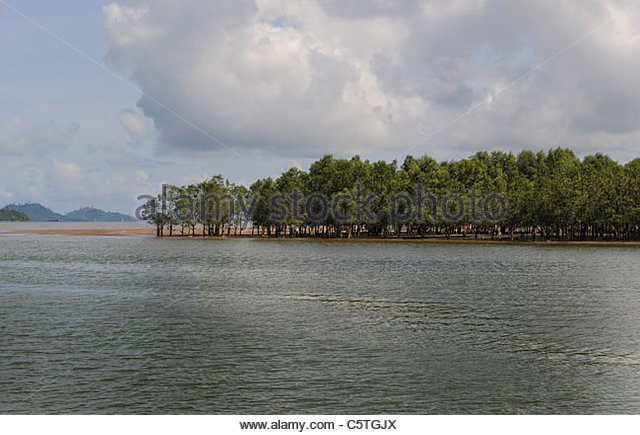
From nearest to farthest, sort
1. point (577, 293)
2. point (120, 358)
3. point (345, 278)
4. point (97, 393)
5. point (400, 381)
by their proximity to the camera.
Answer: point (97, 393), point (400, 381), point (120, 358), point (577, 293), point (345, 278)

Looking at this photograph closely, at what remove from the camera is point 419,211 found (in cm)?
18250

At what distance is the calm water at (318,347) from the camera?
24156mm

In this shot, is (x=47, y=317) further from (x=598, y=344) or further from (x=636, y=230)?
(x=636, y=230)

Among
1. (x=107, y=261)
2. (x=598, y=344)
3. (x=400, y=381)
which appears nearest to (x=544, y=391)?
(x=400, y=381)

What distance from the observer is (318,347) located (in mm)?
32781

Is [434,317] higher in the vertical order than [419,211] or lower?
lower

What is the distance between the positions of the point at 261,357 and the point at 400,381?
26.7 feet

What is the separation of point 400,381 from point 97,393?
13.8m

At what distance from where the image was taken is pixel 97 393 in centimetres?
2469

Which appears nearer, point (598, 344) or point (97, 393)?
point (97, 393)

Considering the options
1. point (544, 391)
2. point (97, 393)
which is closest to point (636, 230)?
point (544, 391)

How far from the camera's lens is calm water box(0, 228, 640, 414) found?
24156 millimetres
